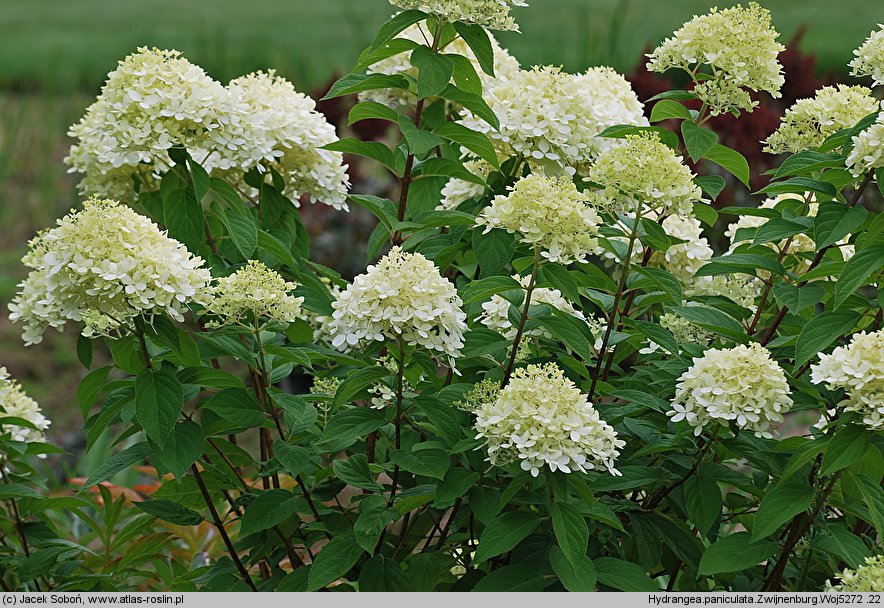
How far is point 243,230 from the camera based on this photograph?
6.84ft

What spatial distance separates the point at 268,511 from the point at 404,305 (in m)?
0.61

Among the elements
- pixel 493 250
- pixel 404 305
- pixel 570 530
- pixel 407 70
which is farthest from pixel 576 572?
pixel 407 70

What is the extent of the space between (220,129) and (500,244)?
70 centimetres

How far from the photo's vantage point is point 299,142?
2299 mm

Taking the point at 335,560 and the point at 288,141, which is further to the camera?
the point at 288,141

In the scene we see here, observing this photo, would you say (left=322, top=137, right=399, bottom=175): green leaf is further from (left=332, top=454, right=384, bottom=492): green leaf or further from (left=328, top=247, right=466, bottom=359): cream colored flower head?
(left=332, top=454, right=384, bottom=492): green leaf

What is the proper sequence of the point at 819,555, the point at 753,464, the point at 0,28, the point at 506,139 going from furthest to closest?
the point at 0,28, the point at 506,139, the point at 819,555, the point at 753,464

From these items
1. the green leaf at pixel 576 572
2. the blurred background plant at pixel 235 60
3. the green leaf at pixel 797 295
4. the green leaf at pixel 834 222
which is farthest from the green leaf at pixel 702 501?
the blurred background plant at pixel 235 60

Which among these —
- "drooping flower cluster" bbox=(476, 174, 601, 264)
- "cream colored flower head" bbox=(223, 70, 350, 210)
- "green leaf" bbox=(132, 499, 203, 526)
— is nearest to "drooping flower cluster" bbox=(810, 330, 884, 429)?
"drooping flower cluster" bbox=(476, 174, 601, 264)

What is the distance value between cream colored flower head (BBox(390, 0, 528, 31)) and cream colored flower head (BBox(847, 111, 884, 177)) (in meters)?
0.77

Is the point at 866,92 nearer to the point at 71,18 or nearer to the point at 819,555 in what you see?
the point at 819,555

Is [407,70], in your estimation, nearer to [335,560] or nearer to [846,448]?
[335,560]

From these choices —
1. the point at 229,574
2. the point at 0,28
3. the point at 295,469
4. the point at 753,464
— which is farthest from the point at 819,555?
the point at 0,28

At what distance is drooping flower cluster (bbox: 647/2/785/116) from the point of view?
2.04 m
